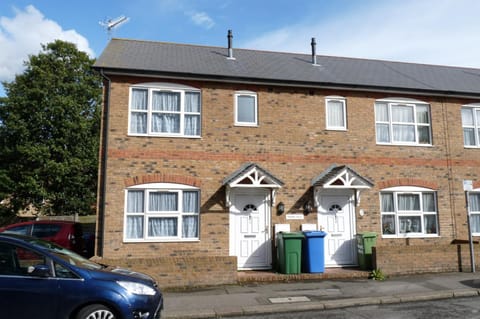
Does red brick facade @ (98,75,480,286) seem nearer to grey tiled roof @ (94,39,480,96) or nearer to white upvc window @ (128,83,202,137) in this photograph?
white upvc window @ (128,83,202,137)

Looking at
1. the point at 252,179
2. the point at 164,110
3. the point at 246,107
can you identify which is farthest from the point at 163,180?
the point at 246,107

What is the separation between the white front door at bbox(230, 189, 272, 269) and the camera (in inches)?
421

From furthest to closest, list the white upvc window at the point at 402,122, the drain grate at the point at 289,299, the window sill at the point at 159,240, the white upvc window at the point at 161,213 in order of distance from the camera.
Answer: the white upvc window at the point at 402,122
the white upvc window at the point at 161,213
the window sill at the point at 159,240
the drain grate at the point at 289,299

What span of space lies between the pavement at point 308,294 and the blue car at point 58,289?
70.6 inches

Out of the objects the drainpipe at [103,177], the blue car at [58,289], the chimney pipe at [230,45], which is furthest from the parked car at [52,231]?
the chimney pipe at [230,45]

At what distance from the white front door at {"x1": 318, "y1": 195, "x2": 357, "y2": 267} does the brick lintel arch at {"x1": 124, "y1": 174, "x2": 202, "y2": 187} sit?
13.2 feet

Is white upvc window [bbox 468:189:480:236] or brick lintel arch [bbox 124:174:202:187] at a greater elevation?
brick lintel arch [bbox 124:174:202:187]

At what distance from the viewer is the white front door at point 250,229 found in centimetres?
1069

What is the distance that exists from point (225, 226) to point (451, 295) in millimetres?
5850

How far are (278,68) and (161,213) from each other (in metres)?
6.30

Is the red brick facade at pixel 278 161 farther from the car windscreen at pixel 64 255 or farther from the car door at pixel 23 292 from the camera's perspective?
the car door at pixel 23 292

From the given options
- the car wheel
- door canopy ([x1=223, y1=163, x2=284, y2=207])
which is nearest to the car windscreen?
the car wheel

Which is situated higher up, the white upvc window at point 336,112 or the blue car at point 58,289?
the white upvc window at point 336,112

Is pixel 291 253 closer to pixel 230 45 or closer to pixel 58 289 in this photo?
pixel 58 289
